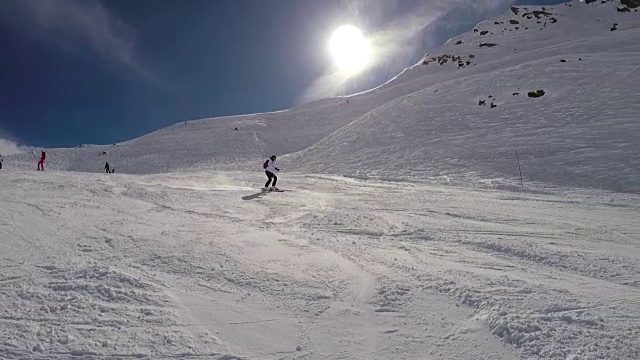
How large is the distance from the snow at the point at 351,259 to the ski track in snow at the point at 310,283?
1.1 inches

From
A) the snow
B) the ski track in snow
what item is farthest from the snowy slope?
the ski track in snow

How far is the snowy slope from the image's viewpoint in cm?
1945

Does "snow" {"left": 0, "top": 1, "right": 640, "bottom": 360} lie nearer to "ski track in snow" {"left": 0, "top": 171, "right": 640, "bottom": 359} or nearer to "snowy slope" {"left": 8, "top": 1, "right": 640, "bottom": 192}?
"ski track in snow" {"left": 0, "top": 171, "right": 640, "bottom": 359}

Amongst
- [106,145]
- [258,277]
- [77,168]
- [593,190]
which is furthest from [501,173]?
[106,145]

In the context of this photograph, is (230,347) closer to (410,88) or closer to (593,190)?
(593,190)

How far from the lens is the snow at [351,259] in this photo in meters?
4.39

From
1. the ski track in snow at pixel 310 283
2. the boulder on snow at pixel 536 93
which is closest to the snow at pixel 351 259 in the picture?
the ski track in snow at pixel 310 283

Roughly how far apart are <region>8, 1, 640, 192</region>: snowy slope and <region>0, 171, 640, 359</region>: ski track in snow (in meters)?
8.78

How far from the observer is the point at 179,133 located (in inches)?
1858

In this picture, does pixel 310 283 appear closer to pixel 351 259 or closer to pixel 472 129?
pixel 351 259

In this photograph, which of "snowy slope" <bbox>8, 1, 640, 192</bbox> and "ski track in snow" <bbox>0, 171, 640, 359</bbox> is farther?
"snowy slope" <bbox>8, 1, 640, 192</bbox>

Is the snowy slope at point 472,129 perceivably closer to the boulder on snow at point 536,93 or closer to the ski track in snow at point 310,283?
the boulder on snow at point 536,93

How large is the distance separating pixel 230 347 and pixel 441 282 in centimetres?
309

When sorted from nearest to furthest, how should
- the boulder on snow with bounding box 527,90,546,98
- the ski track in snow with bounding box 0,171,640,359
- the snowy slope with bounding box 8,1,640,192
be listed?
the ski track in snow with bounding box 0,171,640,359 → the snowy slope with bounding box 8,1,640,192 → the boulder on snow with bounding box 527,90,546,98
